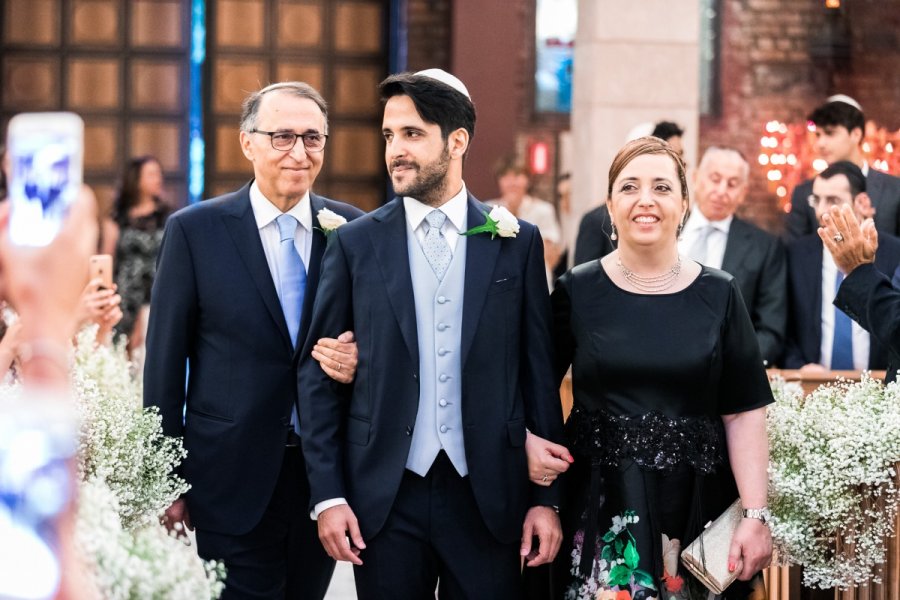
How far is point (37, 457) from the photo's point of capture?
115 centimetres

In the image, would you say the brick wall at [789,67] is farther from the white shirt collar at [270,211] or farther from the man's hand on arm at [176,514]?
the man's hand on arm at [176,514]

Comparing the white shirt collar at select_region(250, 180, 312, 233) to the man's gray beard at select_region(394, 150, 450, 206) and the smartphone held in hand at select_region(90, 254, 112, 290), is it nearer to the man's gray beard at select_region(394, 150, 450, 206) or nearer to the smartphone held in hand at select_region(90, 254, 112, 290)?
the man's gray beard at select_region(394, 150, 450, 206)

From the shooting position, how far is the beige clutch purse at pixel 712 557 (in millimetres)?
3205

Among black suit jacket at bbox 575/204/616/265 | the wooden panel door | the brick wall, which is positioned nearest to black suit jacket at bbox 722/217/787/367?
black suit jacket at bbox 575/204/616/265

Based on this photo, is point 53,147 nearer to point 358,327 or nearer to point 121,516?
point 358,327

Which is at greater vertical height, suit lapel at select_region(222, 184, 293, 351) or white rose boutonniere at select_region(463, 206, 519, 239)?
white rose boutonniere at select_region(463, 206, 519, 239)

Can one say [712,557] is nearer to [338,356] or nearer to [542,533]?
[542,533]

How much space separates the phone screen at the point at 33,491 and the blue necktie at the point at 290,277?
8.06ft

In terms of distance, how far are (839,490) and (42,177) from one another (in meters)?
2.89

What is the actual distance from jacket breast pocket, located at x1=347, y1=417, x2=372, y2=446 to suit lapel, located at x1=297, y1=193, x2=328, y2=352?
0.37m

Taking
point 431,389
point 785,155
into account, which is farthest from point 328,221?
point 785,155

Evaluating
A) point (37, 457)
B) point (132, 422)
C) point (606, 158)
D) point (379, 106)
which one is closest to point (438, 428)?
point (132, 422)

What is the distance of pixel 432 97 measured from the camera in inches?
130

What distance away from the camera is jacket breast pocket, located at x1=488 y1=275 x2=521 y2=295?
129 inches
